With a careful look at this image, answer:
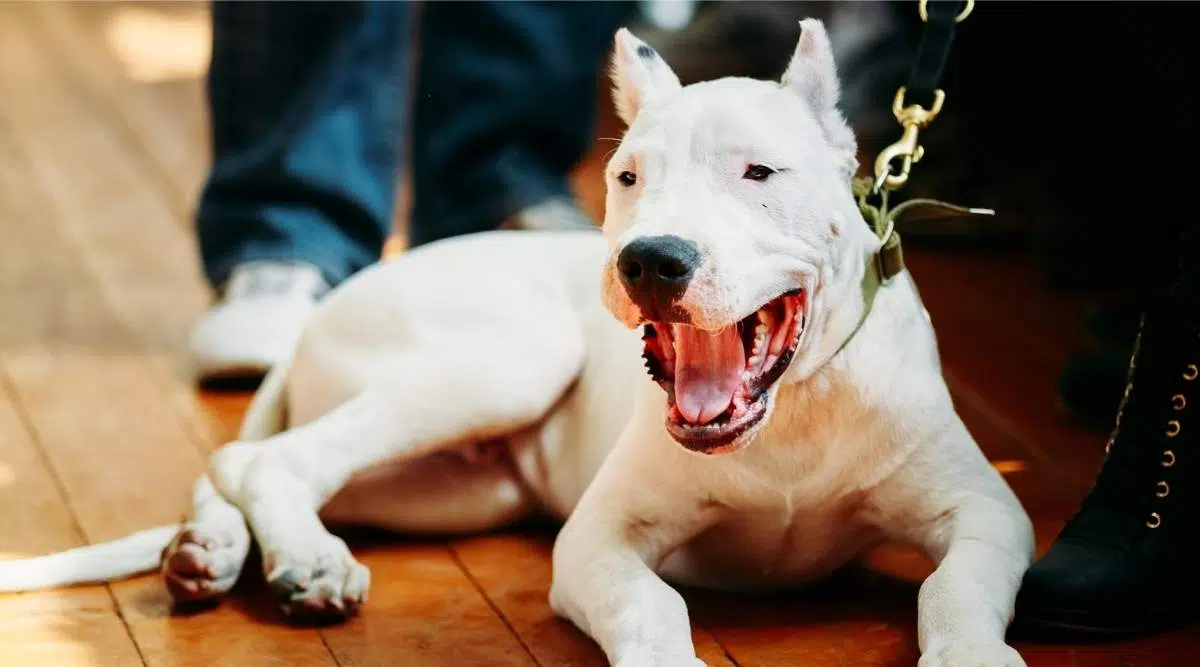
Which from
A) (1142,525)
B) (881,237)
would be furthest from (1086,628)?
(881,237)

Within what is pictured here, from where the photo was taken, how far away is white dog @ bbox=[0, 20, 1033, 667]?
1.70 meters

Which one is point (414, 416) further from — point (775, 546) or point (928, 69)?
point (928, 69)

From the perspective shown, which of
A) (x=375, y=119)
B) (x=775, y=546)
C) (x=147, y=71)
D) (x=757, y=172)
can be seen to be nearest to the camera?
(x=757, y=172)

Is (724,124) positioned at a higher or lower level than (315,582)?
higher

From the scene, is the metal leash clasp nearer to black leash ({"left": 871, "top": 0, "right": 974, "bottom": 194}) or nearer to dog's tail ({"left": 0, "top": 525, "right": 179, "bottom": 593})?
black leash ({"left": 871, "top": 0, "right": 974, "bottom": 194})

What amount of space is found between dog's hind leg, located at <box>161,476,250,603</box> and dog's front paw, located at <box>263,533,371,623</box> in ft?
0.20

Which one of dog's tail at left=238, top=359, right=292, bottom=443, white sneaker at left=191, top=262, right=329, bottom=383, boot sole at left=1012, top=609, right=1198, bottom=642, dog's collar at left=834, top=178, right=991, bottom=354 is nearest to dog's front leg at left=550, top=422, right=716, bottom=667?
dog's collar at left=834, top=178, right=991, bottom=354

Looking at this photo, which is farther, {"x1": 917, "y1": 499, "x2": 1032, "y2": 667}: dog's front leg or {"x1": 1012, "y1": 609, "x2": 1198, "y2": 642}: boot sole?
{"x1": 1012, "y1": 609, "x2": 1198, "y2": 642}: boot sole

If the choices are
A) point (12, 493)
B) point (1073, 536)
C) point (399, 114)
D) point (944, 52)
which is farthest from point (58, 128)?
point (1073, 536)

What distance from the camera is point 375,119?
3246mm

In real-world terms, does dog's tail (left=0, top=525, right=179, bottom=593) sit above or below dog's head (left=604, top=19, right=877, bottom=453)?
below

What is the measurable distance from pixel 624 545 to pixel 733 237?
1.36 ft

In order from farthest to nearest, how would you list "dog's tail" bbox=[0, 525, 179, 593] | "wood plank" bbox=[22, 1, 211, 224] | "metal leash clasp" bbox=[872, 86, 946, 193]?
"wood plank" bbox=[22, 1, 211, 224] → "dog's tail" bbox=[0, 525, 179, 593] → "metal leash clasp" bbox=[872, 86, 946, 193]

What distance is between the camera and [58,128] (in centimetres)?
446
